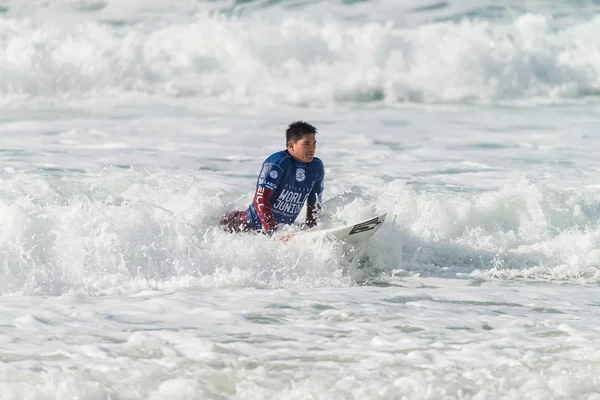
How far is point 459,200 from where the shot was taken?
36.0ft

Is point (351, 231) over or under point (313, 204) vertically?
under

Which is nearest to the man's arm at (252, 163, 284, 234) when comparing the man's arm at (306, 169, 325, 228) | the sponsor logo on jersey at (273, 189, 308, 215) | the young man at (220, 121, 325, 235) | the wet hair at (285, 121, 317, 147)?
the young man at (220, 121, 325, 235)

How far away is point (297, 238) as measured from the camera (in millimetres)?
8352

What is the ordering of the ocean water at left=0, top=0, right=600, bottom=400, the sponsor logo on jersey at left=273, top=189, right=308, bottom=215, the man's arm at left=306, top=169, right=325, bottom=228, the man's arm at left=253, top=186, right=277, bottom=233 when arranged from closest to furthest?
the ocean water at left=0, top=0, right=600, bottom=400, the man's arm at left=253, top=186, right=277, bottom=233, the sponsor logo on jersey at left=273, top=189, right=308, bottom=215, the man's arm at left=306, top=169, right=325, bottom=228

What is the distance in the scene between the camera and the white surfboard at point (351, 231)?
831 centimetres

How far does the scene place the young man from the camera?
8.47 metres

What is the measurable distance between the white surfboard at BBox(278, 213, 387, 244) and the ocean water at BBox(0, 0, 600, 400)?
14cm

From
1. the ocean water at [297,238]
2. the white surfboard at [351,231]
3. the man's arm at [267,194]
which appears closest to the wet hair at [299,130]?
the man's arm at [267,194]

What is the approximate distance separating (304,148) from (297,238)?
2.86 ft

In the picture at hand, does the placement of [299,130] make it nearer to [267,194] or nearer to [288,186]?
[288,186]

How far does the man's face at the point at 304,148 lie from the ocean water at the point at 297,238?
88cm

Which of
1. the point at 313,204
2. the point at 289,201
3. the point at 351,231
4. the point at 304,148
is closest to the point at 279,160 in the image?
the point at 304,148

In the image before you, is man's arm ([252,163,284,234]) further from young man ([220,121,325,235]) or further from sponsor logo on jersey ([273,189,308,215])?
sponsor logo on jersey ([273,189,308,215])

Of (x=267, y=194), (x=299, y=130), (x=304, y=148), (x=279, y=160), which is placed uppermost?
(x=299, y=130)
